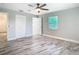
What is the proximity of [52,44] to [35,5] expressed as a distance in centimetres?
85

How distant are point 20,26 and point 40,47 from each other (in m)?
0.59

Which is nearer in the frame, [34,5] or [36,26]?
[34,5]

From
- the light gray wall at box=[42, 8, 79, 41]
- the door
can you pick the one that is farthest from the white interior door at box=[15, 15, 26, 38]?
the light gray wall at box=[42, 8, 79, 41]

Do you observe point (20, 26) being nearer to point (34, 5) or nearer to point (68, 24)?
point (34, 5)

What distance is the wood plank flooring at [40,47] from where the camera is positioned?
77.3 inches

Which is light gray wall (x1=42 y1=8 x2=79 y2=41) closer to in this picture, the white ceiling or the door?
the white ceiling

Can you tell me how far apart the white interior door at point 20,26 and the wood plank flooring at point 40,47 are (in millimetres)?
107

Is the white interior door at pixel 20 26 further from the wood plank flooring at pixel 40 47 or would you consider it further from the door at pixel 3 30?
the door at pixel 3 30

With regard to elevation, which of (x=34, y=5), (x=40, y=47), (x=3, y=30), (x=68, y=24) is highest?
(x=34, y=5)

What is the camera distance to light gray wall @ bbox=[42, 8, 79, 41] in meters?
1.94

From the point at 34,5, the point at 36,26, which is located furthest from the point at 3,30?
the point at 34,5

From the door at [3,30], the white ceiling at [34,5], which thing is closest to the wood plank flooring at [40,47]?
the door at [3,30]

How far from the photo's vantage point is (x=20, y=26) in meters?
2.04
